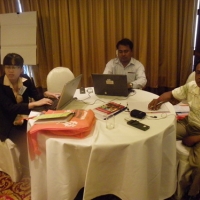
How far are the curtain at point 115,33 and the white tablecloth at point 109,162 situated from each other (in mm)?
1855

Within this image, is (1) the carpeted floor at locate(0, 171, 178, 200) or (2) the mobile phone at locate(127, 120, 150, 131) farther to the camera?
(1) the carpeted floor at locate(0, 171, 178, 200)

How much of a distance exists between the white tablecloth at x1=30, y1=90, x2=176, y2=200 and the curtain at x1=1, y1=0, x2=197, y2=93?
185 centimetres

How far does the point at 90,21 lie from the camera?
10.6 feet

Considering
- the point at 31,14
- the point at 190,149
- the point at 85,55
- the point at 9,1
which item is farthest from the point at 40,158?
the point at 9,1

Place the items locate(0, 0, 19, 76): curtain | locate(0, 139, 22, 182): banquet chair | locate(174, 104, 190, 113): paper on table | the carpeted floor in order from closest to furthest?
the carpeted floor → locate(0, 139, 22, 182): banquet chair → locate(174, 104, 190, 113): paper on table → locate(0, 0, 19, 76): curtain

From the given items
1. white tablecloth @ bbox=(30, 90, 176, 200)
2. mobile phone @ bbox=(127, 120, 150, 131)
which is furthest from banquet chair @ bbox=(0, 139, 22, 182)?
mobile phone @ bbox=(127, 120, 150, 131)

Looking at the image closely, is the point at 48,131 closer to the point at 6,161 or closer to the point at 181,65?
the point at 6,161

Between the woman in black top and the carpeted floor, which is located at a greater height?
the woman in black top

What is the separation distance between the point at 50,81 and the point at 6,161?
1.02 m

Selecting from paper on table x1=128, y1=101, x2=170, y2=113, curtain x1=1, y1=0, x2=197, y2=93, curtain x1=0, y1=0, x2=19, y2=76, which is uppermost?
curtain x1=0, y1=0, x2=19, y2=76

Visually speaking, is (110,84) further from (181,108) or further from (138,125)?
(181,108)

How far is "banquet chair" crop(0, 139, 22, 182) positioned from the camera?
179 cm

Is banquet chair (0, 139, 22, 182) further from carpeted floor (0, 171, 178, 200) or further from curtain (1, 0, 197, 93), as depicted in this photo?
curtain (1, 0, 197, 93)

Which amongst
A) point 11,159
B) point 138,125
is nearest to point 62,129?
point 138,125
